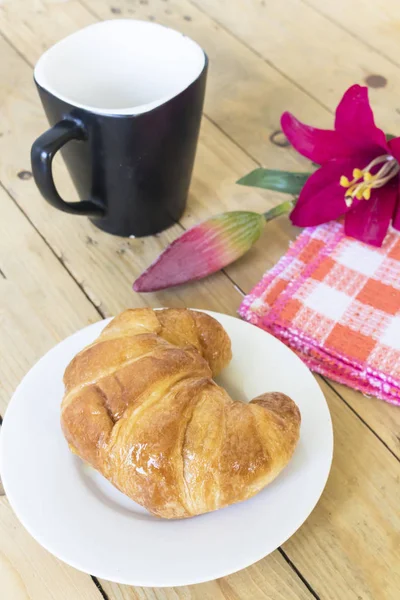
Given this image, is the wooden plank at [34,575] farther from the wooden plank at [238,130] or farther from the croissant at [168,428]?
the wooden plank at [238,130]

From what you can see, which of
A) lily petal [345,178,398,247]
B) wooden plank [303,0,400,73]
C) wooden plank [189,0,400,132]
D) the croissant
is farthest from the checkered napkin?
wooden plank [303,0,400,73]

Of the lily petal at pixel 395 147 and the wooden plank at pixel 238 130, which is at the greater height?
the lily petal at pixel 395 147

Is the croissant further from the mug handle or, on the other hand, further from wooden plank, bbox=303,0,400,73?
wooden plank, bbox=303,0,400,73

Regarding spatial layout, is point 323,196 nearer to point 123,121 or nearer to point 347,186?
point 347,186

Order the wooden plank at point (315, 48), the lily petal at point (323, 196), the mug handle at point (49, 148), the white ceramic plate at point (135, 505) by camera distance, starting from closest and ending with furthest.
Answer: the white ceramic plate at point (135, 505), the mug handle at point (49, 148), the lily petal at point (323, 196), the wooden plank at point (315, 48)

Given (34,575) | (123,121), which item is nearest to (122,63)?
(123,121)

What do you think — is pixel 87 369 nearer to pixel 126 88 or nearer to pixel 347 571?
pixel 347 571

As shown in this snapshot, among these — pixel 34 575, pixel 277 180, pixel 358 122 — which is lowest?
pixel 34 575

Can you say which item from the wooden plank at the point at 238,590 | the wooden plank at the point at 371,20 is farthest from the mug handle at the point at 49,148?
the wooden plank at the point at 371,20
